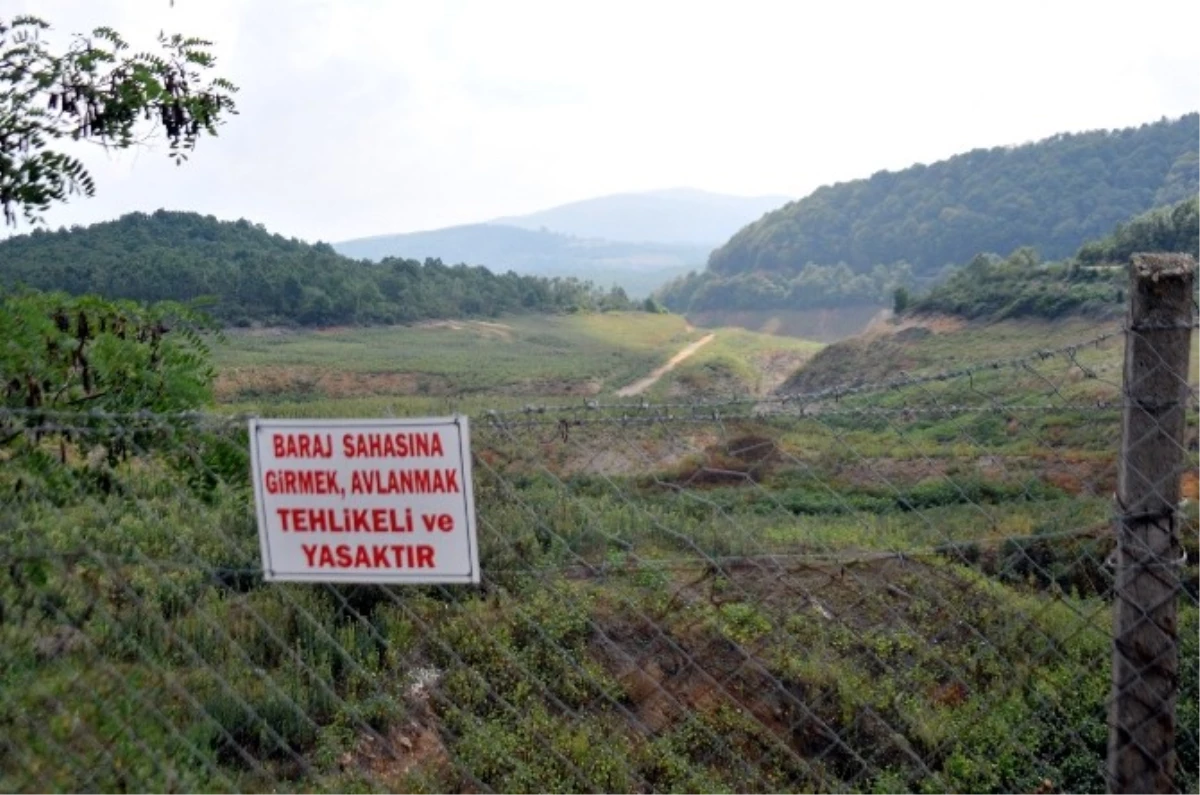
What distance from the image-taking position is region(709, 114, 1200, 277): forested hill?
87.7m

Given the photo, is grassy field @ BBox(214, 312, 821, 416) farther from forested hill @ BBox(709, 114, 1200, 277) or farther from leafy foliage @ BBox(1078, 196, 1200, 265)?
forested hill @ BBox(709, 114, 1200, 277)

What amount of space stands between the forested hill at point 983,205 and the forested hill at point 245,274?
1812 inches

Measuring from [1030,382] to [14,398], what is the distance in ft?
78.2

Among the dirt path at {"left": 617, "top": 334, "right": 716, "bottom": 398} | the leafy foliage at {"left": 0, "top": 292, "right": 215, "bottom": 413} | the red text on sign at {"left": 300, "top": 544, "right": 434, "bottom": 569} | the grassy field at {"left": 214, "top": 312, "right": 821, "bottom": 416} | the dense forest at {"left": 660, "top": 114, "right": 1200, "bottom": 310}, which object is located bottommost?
the dirt path at {"left": 617, "top": 334, "right": 716, "bottom": 398}

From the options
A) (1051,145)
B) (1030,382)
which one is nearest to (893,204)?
(1051,145)

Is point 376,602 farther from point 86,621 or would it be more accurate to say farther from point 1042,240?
point 1042,240

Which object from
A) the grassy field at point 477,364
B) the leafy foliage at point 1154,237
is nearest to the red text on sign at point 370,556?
the grassy field at point 477,364

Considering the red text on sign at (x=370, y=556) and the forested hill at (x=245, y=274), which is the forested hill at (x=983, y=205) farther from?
the red text on sign at (x=370, y=556)

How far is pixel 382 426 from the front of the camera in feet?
7.50

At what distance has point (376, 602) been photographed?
269 inches

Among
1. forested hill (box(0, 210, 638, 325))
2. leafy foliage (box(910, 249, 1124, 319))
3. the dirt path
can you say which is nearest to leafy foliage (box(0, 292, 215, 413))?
forested hill (box(0, 210, 638, 325))

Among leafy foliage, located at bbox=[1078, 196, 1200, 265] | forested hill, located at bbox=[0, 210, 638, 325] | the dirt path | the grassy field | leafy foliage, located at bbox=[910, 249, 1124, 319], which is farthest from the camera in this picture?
the dirt path

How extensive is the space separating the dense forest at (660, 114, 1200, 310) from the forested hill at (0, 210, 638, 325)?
3810 cm

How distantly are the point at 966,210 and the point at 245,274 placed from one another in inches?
2865
